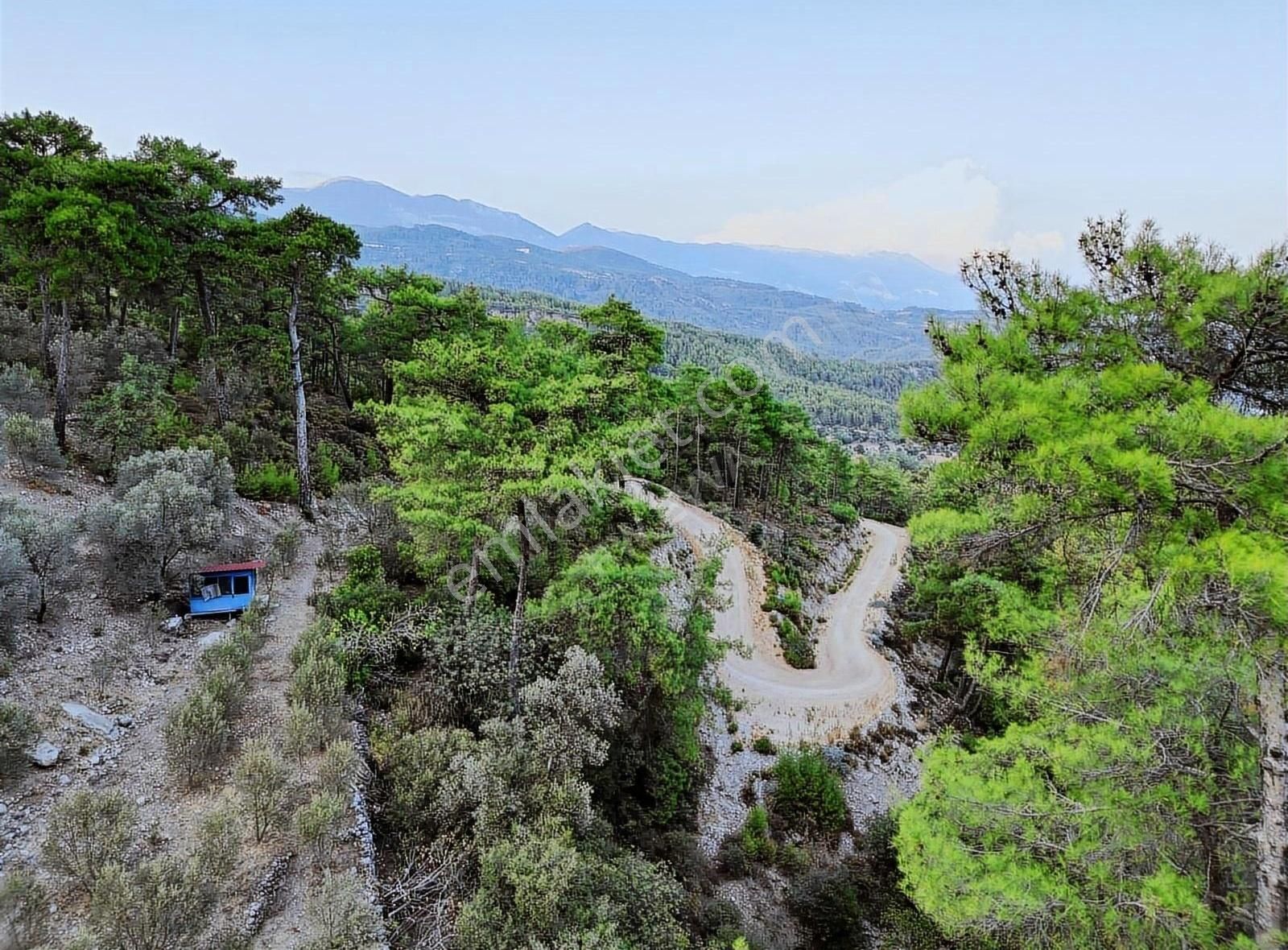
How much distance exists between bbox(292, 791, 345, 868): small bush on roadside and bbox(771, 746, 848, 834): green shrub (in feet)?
28.9

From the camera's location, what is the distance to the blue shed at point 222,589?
9.65 m

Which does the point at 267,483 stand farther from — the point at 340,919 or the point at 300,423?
the point at 340,919

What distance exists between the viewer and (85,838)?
200 inches

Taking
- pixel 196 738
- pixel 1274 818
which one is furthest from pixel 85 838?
pixel 1274 818

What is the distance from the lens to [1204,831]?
16.4 feet

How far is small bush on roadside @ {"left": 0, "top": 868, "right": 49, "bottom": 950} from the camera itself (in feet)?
14.1

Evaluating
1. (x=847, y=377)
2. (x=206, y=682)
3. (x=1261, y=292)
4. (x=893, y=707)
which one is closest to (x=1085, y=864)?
(x=1261, y=292)

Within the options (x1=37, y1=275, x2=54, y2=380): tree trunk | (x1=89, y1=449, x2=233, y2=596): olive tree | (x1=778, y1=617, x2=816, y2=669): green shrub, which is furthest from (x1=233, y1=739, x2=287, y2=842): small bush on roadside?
(x1=778, y1=617, x2=816, y2=669): green shrub

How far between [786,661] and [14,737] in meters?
16.5

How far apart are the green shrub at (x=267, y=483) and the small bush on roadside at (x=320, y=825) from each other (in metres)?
10.8

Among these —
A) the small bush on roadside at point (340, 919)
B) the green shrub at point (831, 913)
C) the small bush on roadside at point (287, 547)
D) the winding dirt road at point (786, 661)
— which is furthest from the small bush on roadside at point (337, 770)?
the green shrub at point (831, 913)

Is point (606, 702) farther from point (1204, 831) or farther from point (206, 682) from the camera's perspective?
point (1204, 831)

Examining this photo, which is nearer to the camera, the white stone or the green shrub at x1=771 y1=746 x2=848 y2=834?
the white stone

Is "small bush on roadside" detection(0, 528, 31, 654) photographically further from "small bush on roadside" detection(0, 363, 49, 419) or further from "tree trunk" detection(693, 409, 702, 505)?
"tree trunk" detection(693, 409, 702, 505)
